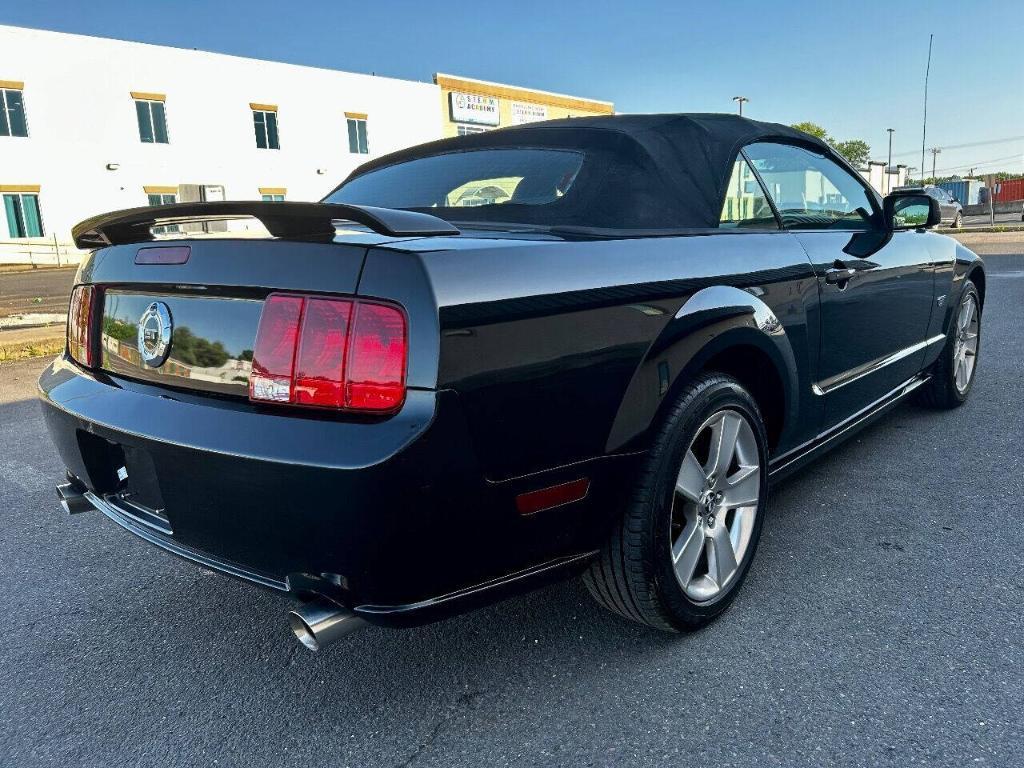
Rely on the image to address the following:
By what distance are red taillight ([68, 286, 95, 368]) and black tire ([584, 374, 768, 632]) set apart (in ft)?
5.02

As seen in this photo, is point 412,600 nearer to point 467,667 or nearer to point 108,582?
point 467,667

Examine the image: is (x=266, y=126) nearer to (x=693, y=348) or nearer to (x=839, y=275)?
(x=839, y=275)

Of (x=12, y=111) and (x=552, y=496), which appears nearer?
(x=552, y=496)

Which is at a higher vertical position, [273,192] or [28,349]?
[273,192]

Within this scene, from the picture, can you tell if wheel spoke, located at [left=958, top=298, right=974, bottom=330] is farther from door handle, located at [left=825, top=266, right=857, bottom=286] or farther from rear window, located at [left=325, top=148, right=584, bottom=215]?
rear window, located at [left=325, top=148, right=584, bottom=215]

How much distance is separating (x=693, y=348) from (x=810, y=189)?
1.45 m

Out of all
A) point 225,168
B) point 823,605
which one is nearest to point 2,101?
point 225,168

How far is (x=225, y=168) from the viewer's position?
29.4m

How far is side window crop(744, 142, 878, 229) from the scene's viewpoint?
2.75m

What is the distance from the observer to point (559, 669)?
1.99m

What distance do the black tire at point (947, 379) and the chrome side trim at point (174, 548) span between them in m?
3.68

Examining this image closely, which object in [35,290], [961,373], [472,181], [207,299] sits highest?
[472,181]

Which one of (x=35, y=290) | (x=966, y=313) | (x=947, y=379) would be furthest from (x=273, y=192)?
(x=947, y=379)

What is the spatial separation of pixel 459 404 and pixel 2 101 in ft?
98.4
